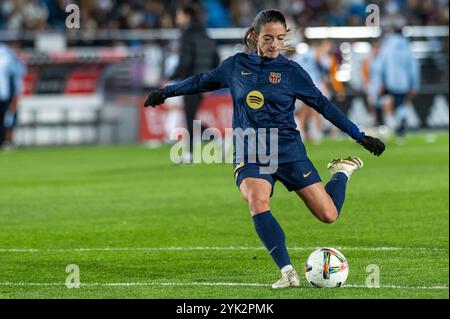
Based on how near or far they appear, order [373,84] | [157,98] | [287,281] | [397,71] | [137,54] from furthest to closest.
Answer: [137,54] < [373,84] < [397,71] < [157,98] < [287,281]

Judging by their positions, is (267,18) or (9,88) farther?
(9,88)

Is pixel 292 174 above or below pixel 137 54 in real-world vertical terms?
below

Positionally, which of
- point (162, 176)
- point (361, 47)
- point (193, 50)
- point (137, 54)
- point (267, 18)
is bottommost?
point (162, 176)

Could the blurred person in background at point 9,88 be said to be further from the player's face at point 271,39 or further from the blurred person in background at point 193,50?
the player's face at point 271,39

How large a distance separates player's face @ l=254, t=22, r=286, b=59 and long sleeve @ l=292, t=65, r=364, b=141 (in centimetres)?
25

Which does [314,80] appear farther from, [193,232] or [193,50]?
[193,232]

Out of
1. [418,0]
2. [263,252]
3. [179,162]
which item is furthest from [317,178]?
[418,0]

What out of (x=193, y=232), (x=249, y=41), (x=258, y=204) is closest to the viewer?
(x=258, y=204)

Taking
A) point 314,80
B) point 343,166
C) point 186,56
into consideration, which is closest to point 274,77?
point 343,166

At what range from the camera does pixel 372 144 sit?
9281 mm

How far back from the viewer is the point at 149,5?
113 ft

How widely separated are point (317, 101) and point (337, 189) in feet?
2.57

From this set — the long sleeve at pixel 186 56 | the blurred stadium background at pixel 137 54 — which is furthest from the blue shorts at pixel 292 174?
the blurred stadium background at pixel 137 54

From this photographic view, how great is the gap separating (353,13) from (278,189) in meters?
19.5
